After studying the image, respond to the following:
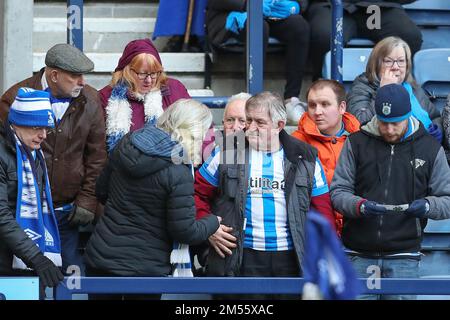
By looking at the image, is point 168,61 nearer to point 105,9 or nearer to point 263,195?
point 105,9

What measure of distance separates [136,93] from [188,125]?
2.60 feet

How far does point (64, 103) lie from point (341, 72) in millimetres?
1610

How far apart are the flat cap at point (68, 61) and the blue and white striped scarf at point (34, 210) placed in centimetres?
48

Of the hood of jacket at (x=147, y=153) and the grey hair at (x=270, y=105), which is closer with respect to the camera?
the hood of jacket at (x=147, y=153)

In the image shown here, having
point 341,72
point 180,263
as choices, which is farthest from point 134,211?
point 341,72

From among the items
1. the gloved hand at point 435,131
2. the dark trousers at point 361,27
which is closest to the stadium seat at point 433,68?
the dark trousers at point 361,27

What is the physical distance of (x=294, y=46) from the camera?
684cm

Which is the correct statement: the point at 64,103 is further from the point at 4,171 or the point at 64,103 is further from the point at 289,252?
the point at 289,252

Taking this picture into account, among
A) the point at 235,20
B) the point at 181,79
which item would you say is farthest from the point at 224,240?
the point at 181,79

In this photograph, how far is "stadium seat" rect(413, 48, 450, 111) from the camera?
23.0 ft

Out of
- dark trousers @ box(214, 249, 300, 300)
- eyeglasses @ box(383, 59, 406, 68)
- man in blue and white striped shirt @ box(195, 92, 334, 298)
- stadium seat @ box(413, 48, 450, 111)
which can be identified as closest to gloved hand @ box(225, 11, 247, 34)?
eyeglasses @ box(383, 59, 406, 68)

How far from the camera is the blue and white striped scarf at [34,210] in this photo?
511cm

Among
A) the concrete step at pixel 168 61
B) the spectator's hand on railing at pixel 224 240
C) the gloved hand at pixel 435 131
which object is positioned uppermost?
the concrete step at pixel 168 61

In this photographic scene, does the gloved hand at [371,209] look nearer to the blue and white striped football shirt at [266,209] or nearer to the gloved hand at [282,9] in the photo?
the blue and white striped football shirt at [266,209]
